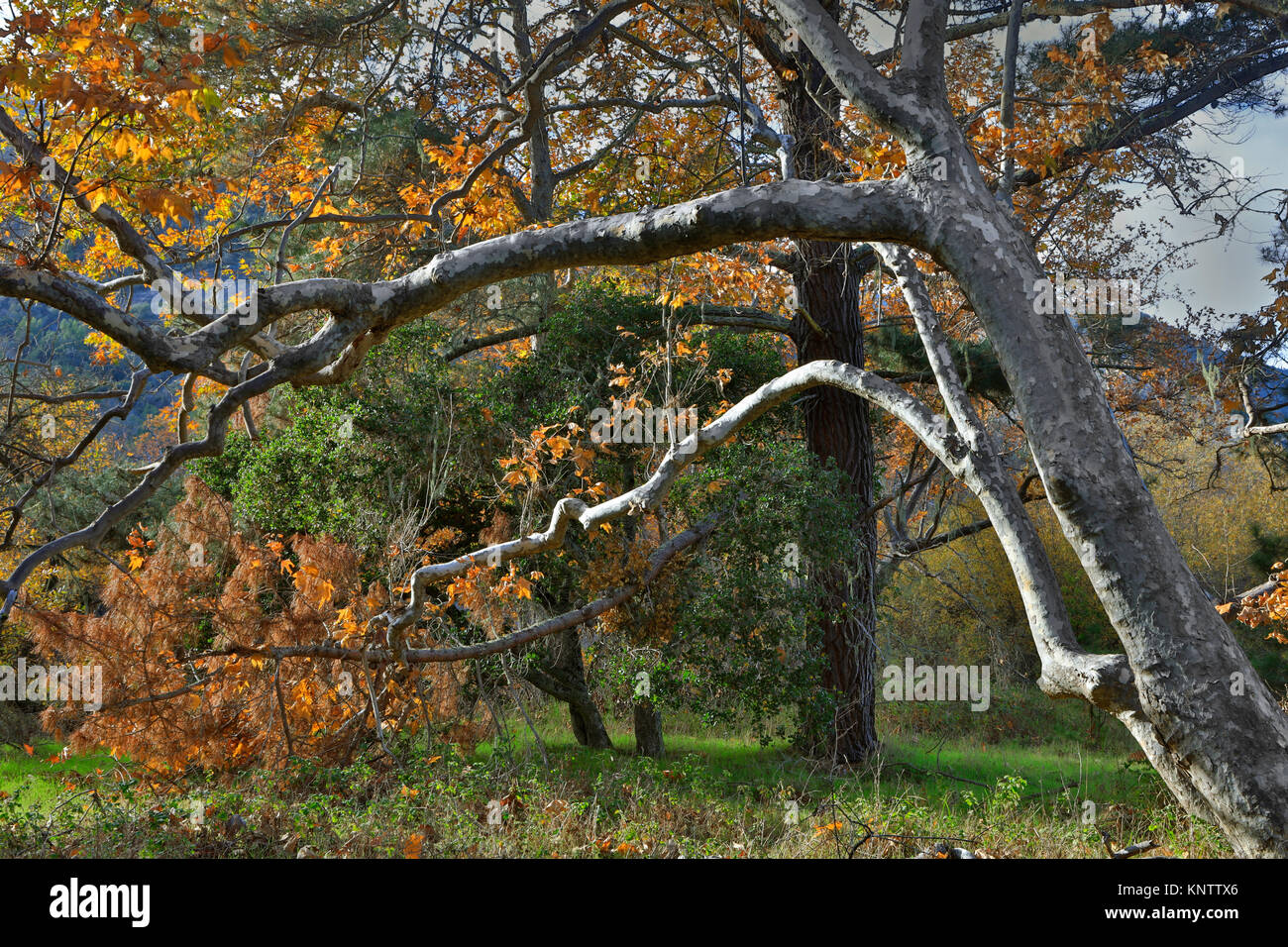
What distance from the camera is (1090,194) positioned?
9.80 m

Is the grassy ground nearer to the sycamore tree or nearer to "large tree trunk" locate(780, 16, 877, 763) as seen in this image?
"large tree trunk" locate(780, 16, 877, 763)

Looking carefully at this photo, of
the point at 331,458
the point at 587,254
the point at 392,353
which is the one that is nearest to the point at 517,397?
the point at 392,353

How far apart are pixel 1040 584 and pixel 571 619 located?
14.6 ft

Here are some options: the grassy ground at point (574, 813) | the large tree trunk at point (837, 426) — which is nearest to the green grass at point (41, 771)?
the grassy ground at point (574, 813)

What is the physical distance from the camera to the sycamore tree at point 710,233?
3.26 metres

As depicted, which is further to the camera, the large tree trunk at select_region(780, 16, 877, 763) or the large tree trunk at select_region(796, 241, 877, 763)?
the large tree trunk at select_region(796, 241, 877, 763)

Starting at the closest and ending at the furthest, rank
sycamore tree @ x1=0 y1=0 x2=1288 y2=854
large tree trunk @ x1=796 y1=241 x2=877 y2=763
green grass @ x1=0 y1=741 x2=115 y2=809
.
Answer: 1. sycamore tree @ x1=0 y1=0 x2=1288 y2=854
2. green grass @ x1=0 y1=741 x2=115 y2=809
3. large tree trunk @ x1=796 y1=241 x2=877 y2=763

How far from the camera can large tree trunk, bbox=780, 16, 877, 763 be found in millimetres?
8164

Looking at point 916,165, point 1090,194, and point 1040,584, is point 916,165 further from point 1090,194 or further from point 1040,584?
point 1090,194

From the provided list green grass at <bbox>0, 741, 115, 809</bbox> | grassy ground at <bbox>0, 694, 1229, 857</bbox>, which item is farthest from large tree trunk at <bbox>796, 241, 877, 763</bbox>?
green grass at <bbox>0, 741, 115, 809</bbox>

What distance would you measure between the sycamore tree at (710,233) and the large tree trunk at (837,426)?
4 cm

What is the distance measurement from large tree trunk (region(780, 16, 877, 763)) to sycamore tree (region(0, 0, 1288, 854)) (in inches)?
1.7

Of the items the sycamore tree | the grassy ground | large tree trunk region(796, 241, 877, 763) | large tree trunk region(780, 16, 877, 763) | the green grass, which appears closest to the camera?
the sycamore tree

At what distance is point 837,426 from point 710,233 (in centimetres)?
617
